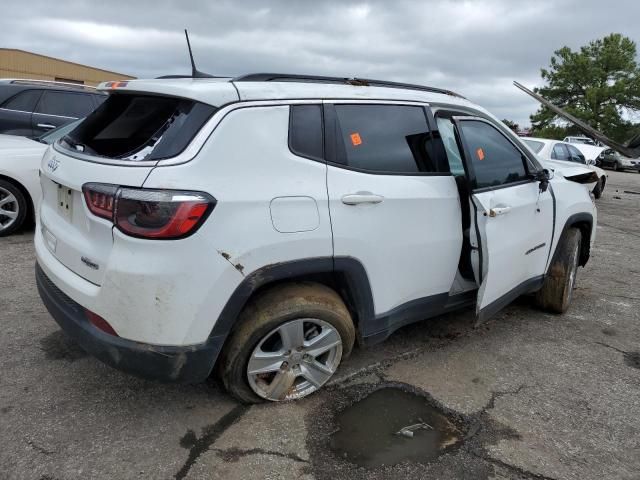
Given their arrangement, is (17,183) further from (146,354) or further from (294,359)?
(294,359)

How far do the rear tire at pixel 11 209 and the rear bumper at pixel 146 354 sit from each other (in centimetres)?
384

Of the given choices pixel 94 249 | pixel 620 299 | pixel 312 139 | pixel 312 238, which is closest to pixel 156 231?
pixel 94 249

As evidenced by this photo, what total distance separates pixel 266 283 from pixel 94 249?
81cm

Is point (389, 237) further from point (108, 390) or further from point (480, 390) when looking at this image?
point (108, 390)

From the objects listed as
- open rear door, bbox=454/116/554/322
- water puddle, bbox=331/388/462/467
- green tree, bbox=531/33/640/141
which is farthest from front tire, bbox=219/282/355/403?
green tree, bbox=531/33/640/141

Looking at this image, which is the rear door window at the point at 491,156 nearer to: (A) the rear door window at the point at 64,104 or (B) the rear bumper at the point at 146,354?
(B) the rear bumper at the point at 146,354

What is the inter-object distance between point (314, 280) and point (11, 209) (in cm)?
456

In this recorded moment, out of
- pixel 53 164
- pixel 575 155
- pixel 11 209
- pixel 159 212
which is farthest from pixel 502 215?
pixel 575 155

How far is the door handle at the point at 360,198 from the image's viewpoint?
262 centimetres

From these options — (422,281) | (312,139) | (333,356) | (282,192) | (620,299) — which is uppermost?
(312,139)

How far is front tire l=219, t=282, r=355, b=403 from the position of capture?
2.55 m

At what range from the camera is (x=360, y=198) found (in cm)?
267

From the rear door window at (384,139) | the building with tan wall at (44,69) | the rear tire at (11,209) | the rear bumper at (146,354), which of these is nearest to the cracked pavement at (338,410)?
the rear bumper at (146,354)

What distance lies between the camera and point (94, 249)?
2336 mm
